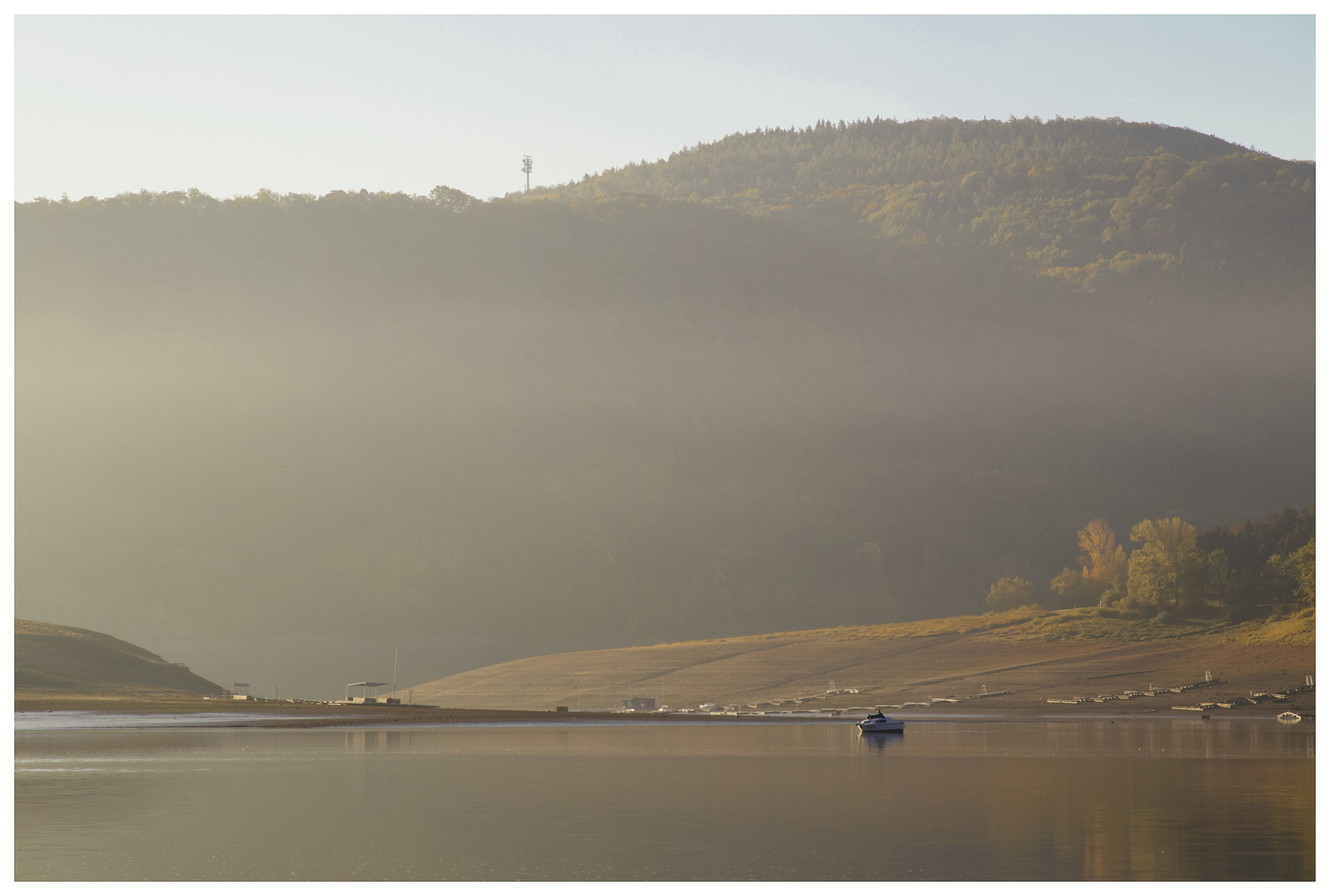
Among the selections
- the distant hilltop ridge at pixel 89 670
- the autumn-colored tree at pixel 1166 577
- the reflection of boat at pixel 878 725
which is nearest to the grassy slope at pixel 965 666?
the autumn-colored tree at pixel 1166 577

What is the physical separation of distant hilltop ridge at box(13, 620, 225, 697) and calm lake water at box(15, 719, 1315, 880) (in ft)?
242

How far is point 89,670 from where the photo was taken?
15475cm

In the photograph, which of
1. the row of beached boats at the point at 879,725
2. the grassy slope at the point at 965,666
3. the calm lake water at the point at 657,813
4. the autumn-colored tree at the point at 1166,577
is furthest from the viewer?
the autumn-colored tree at the point at 1166,577

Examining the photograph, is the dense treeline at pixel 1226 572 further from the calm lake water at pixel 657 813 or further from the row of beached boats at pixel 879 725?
the calm lake water at pixel 657 813

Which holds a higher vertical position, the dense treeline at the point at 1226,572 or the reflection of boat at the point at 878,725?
the dense treeline at the point at 1226,572

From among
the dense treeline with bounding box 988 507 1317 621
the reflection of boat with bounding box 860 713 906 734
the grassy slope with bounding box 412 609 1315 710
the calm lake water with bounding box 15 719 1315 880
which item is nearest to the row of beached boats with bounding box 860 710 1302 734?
the reflection of boat with bounding box 860 713 906 734


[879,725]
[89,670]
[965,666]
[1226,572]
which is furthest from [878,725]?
[89,670]

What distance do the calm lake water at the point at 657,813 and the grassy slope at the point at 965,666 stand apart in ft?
267

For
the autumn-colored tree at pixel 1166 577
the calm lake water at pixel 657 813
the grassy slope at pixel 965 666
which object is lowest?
the grassy slope at pixel 965 666

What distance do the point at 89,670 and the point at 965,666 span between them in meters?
104

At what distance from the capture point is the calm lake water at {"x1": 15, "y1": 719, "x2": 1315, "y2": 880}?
3066 cm

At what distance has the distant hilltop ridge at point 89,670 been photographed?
144 metres

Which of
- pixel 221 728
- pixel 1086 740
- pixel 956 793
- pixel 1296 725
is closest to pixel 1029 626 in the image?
pixel 1296 725

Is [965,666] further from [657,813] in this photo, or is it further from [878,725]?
[657,813]
